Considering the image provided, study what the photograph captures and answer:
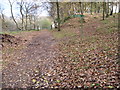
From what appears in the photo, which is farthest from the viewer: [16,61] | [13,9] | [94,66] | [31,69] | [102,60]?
[13,9]

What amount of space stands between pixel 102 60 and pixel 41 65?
3.21 metres

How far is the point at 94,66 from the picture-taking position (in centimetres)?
507

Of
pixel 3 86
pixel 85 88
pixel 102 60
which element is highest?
pixel 102 60

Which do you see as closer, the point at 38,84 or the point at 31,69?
the point at 38,84

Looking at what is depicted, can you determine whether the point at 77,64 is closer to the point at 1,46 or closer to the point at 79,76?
the point at 79,76

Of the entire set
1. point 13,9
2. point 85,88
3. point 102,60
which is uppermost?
point 13,9

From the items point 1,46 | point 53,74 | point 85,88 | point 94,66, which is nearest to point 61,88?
point 85,88

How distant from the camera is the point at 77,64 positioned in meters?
5.66

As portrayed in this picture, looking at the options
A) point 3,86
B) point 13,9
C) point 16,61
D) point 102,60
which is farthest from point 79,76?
point 13,9

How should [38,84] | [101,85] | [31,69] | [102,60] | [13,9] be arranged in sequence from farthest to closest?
[13,9]
[31,69]
[102,60]
[38,84]
[101,85]

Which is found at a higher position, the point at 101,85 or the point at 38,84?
the point at 101,85

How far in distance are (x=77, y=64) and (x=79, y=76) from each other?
1171 mm

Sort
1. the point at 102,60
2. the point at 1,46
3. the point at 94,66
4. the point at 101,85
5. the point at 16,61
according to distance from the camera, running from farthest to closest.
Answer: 1. the point at 1,46
2. the point at 16,61
3. the point at 102,60
4. the point at 94,66
5. the point at 101,85

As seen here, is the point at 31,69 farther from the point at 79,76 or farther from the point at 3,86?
the point at 79,76
